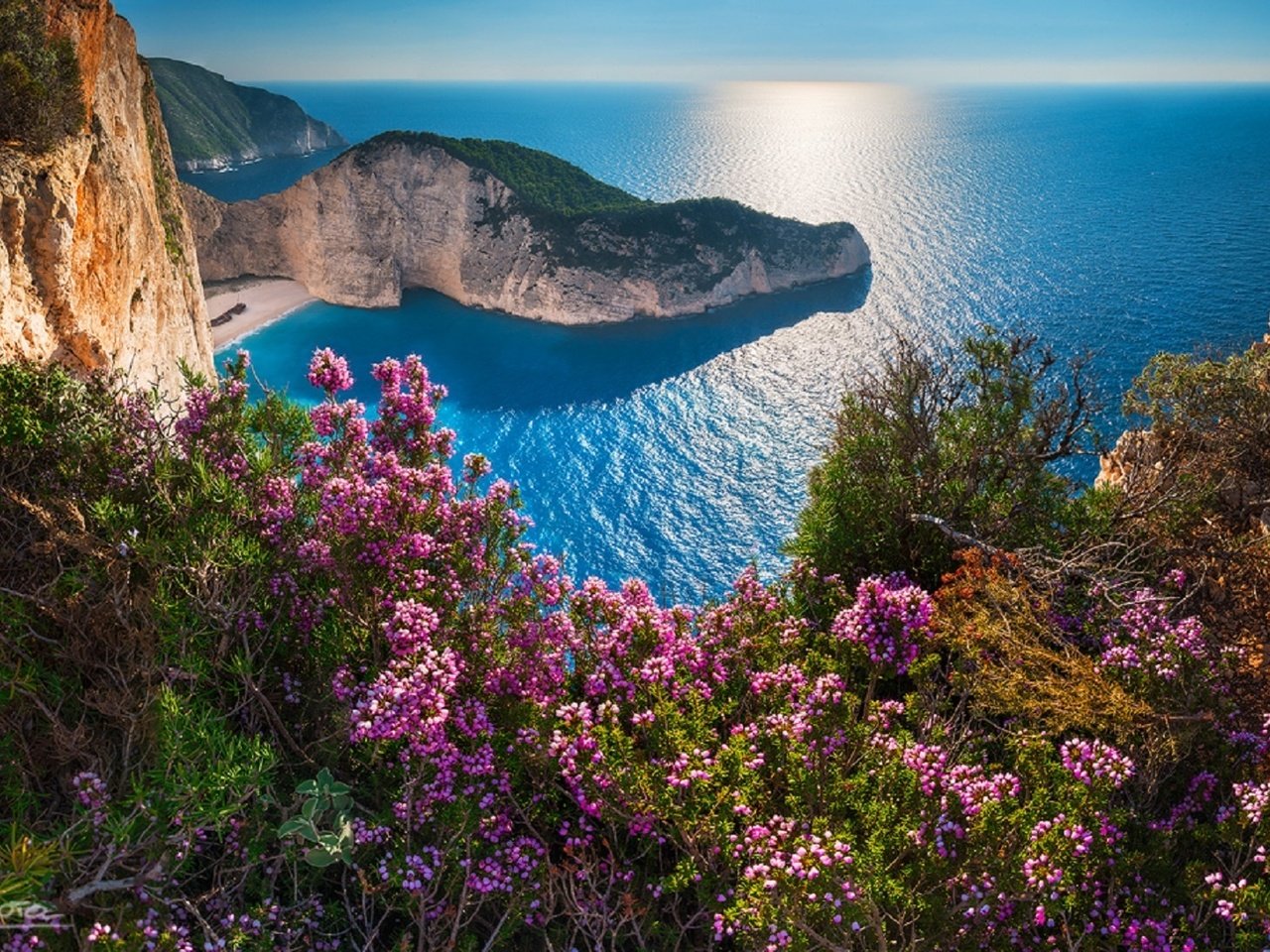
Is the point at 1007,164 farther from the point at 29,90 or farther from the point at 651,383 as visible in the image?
the point at 29,90

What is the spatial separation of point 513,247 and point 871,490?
62851mm

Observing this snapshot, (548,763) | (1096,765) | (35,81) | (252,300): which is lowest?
(252,300)

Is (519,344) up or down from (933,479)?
down

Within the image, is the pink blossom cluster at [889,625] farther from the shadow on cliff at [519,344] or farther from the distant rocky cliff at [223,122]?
the distant rocky cliff at [223,122]

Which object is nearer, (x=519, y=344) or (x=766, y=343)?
(x=766, y=343)

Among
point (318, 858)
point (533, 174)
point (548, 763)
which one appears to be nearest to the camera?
point (318, 858)

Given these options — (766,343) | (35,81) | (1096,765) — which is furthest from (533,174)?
(1096,765)

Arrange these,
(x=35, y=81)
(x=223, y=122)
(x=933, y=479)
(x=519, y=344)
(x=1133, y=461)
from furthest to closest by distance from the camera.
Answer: (x=223, y=122)
(x=519, y=344)
(x=1133, y=461)
(x=933, y=479)
(x=35, y=81)

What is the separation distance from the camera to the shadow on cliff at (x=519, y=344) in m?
58.9

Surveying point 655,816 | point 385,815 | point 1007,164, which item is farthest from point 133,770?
point 1007,164

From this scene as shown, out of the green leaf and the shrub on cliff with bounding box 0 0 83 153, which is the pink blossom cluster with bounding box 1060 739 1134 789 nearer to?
the green leaf

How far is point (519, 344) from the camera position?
6762cm

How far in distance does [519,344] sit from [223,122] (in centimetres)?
13778

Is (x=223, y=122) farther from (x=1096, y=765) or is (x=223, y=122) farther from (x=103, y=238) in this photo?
(x=1096, y=765)
